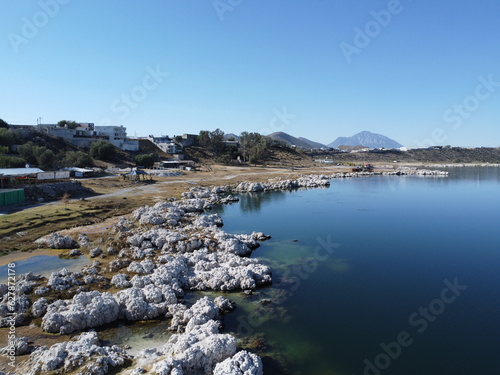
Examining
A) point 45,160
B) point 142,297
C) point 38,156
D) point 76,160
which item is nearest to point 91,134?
point 76,160

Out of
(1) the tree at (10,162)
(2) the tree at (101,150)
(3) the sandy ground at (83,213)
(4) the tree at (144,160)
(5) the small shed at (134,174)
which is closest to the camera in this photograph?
(3) the sandy ground at (83,213)

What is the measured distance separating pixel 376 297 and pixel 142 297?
14.4m

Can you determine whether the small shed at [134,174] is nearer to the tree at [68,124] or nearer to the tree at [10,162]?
the tree at [10,162]

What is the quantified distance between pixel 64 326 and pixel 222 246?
47.3ft

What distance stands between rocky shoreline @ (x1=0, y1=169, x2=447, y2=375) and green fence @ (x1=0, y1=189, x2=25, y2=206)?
49.7 ft

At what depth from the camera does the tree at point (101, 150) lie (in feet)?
290

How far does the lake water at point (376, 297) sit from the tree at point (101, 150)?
59330mm

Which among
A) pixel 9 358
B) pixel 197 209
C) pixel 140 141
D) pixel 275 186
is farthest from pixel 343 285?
pixel 140 141

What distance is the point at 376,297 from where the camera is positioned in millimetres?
21281

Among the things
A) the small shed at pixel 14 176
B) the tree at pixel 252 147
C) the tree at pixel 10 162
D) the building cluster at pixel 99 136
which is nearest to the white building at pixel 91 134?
the building cluster at pixel 99 136

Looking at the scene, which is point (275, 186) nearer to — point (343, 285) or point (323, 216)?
point (323, 216)

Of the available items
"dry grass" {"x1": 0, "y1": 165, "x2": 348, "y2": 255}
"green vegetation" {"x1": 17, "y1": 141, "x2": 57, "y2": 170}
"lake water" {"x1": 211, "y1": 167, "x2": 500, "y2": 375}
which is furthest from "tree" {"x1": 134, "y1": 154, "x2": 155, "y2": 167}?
"lake water" {"x1": 211, "y1": 167, "x2": 500, "y2": 375}

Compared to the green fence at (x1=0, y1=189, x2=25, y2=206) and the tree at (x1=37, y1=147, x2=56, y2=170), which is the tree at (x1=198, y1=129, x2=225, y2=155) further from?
the green fence at (x1=0, y1=189, x2=25, y2=206)

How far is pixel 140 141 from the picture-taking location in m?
120
